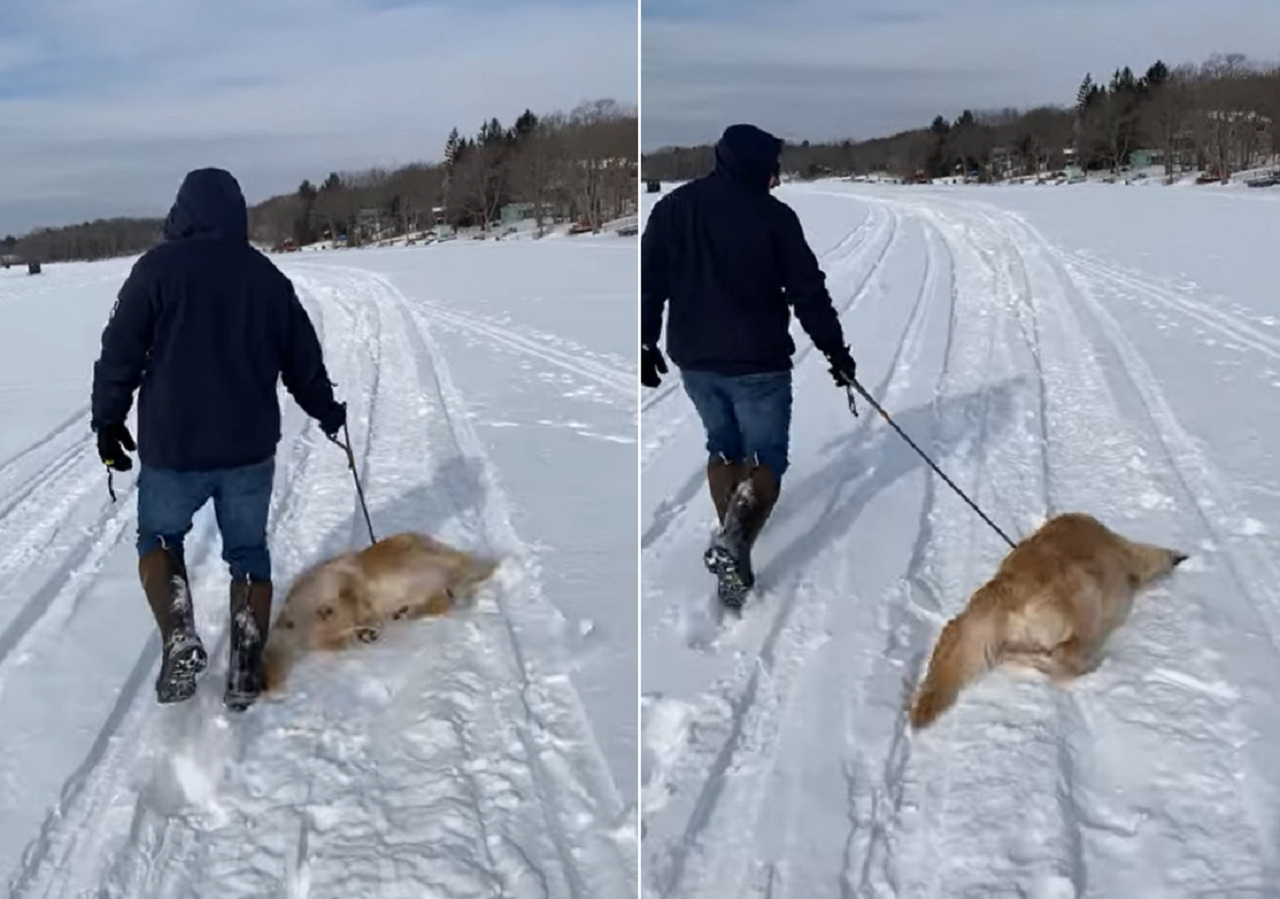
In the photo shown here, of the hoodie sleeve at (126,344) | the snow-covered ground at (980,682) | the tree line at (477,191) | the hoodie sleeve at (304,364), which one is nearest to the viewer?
the snow-covered ground at (980,682)

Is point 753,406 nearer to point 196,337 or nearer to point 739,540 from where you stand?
point 739,540

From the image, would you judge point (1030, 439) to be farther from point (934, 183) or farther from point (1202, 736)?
point (934, 183)

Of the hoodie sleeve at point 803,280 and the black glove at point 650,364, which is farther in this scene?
the black glove at point 650,364

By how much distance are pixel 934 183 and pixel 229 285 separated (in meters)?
62.9

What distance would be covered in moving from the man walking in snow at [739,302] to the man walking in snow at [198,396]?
147 centimetres

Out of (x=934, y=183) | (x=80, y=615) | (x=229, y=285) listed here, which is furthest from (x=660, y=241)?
(x=934, y=183)

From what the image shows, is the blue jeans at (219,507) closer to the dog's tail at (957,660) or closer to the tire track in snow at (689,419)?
the tire track in snow at (689,419)

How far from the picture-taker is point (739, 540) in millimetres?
4285

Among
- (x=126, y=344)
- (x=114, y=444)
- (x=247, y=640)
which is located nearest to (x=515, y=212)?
(x=114, y=444)

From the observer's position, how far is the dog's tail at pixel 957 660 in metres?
3.33

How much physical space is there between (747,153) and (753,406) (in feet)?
3.23

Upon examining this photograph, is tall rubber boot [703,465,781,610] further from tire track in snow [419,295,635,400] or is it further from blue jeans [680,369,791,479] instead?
tire track in snow [419,295,635,400]

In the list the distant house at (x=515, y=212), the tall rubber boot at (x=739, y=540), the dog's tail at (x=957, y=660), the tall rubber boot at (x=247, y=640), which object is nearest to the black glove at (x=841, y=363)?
the tall rubber boot at (x=739, y=540)

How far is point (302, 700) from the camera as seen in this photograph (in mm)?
3705
